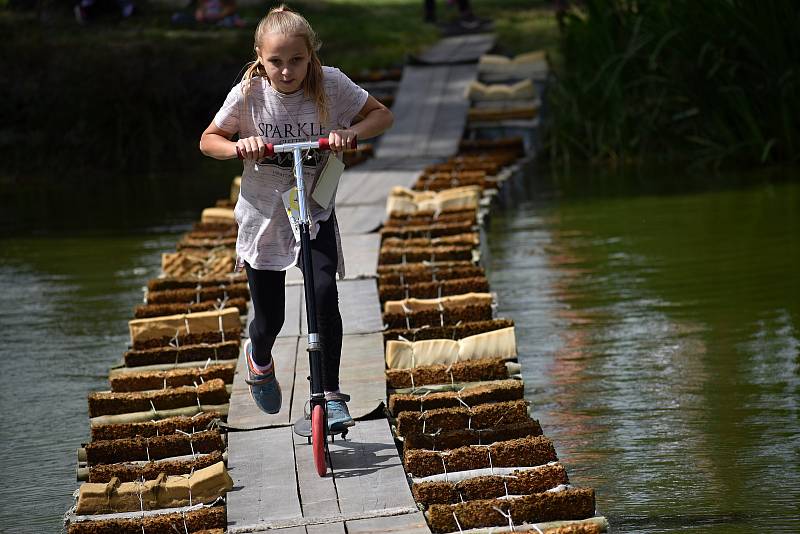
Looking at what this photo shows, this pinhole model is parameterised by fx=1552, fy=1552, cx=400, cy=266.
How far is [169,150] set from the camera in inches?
647

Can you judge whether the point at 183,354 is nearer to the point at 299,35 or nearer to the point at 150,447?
the point at 150,447

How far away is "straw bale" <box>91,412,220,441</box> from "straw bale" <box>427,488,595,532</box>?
54.0 inches

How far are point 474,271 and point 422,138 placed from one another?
252 inches

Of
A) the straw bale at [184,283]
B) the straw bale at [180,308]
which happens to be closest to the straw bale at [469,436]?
the straw bale at [180,308]

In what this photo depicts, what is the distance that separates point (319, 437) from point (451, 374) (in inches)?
47.7

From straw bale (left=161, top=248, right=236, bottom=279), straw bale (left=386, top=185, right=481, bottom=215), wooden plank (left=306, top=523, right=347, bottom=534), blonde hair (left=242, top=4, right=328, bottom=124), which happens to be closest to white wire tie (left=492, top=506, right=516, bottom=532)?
wooden plank (left=306, top=523, right=347, bottom=534)

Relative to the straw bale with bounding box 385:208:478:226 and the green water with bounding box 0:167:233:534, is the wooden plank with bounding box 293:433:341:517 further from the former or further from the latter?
the straw bale with bounding box 385:208:478:226

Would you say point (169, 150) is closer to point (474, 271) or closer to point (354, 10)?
point (354, 10)

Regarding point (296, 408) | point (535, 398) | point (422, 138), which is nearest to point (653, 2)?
point (422, 138)

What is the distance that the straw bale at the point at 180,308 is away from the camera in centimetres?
738

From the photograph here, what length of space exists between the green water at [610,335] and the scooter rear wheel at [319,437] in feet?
3.02

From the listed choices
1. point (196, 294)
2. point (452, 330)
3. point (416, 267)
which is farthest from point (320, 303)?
point (416, 267)

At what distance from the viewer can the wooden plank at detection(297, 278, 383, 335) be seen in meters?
6.98

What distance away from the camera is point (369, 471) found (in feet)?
16.4
